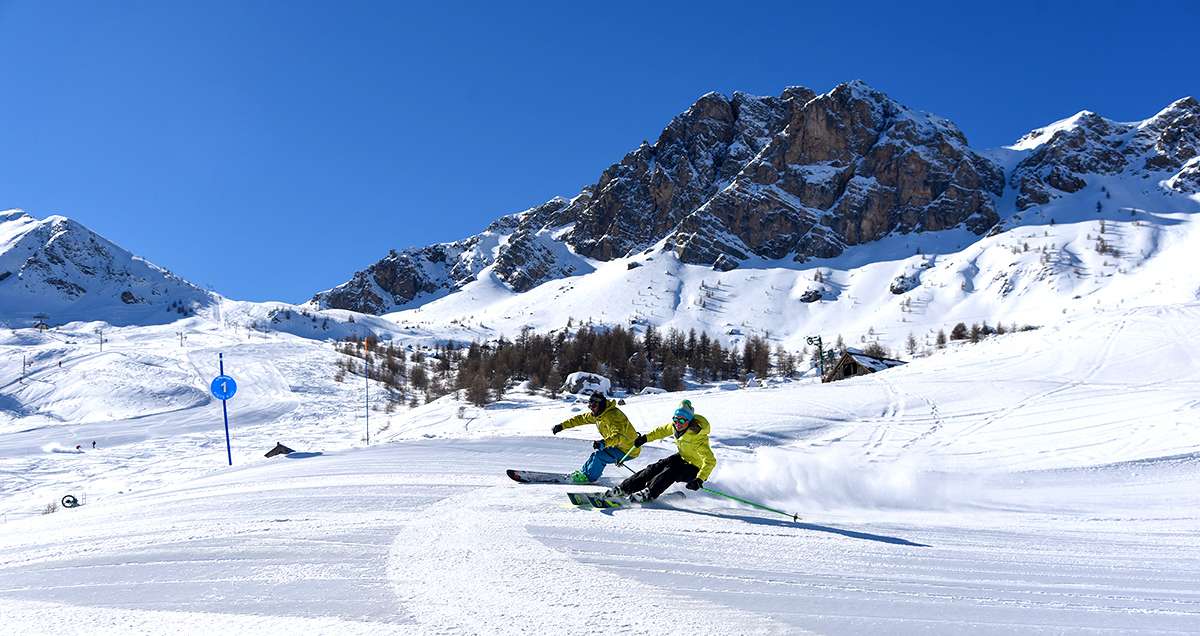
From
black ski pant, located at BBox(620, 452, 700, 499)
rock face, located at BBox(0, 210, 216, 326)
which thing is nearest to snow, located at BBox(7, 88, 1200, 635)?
black ski pant, located at BBox(620, 452, 700, 499)

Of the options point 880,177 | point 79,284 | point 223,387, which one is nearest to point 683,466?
point 223,387

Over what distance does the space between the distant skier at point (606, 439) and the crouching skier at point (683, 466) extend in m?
1.22

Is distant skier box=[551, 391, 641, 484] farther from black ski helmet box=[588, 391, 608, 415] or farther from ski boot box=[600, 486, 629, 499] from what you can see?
ski boot box=[600, 486, 629, 499]

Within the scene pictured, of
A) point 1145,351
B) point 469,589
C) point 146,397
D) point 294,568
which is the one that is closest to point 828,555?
point 469,589

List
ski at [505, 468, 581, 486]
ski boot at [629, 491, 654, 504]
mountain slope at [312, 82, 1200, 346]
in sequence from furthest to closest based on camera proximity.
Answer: mountain slope at [312, 82, 1200, 346] → ski at [505, 468, 581, 486] → ski boot at [629, 491, 654, 504]

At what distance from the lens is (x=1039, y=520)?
9078mm

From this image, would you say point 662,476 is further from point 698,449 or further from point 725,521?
point 725,521

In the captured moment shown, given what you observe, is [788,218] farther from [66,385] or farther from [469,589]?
[469,589]

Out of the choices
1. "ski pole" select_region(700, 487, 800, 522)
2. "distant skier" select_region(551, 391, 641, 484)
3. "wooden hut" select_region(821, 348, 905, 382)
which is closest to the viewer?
"ski pole" select_region(700, 487, 800, 522)

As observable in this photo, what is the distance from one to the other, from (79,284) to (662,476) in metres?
211

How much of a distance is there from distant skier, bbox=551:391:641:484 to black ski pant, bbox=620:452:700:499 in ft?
3.83

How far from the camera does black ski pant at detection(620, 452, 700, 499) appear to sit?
8570 mm

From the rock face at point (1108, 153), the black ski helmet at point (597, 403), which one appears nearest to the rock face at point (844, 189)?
the rock face at point (1108, 153)

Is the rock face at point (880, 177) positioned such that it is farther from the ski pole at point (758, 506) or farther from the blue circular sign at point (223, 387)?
the ski pole at point (758, 506)
